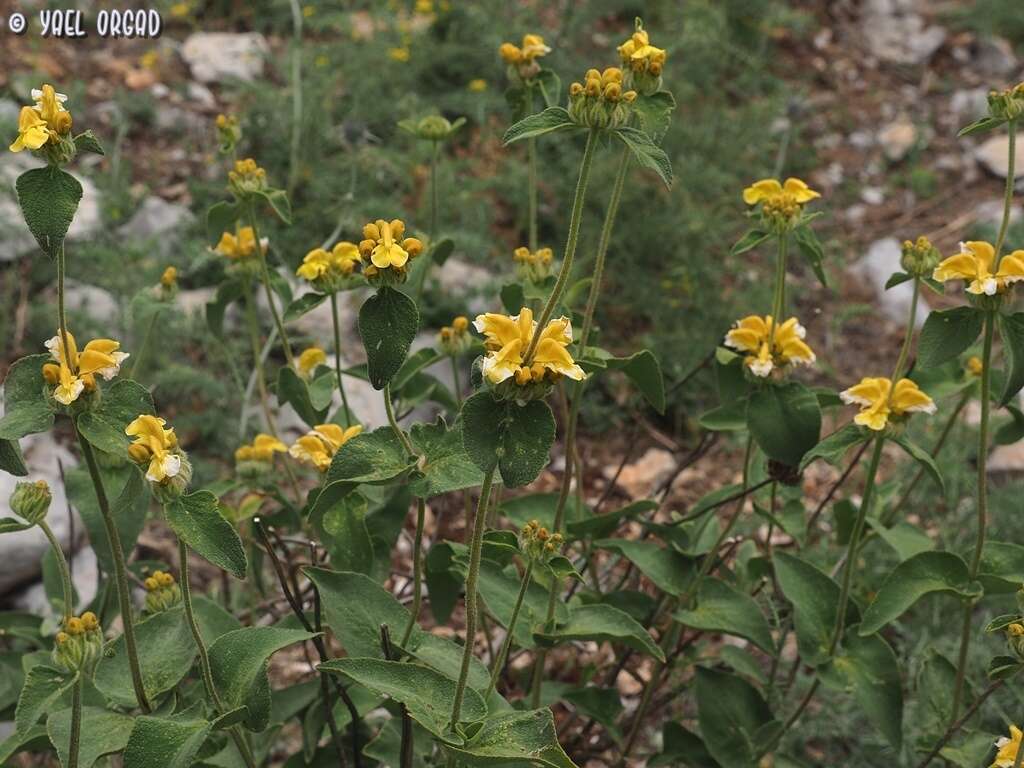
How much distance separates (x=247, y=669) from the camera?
1287mm

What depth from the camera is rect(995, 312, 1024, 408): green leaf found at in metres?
1.42

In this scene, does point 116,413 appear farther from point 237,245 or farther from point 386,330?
point 237,245

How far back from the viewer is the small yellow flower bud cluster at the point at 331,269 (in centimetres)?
155

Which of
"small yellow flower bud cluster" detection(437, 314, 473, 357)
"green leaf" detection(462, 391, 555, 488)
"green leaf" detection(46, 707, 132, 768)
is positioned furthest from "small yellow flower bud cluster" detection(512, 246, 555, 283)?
"green leaf" detection(46, 707, 132, 768)

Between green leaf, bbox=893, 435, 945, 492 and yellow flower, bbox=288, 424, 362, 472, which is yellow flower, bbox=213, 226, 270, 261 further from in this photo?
green leaf, bbox=893, 435, 945, 492

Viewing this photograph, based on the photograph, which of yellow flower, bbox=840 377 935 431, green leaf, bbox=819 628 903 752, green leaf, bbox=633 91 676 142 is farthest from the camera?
green leaf, bbox=819 628 903 752

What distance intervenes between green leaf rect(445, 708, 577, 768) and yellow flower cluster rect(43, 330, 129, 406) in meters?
0.52

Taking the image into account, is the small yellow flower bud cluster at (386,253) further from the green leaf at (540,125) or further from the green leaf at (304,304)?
the green leaf at (304,304)

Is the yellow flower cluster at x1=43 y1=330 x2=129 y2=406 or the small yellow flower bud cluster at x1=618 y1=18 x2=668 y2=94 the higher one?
the small yellow flower bud cluster at x1=618 y1=18 x2=668 y2=94

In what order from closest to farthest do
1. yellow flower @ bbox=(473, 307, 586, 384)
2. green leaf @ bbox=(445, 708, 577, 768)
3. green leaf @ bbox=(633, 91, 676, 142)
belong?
yellow flower @ bbox=(473, 307, 586, 384) → green leaf @ bbox=(445, 708, 577, 768) → green leaf @ bbox=(633, 91, 676, 142)

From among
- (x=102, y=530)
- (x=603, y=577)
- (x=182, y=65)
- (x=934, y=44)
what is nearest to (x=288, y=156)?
(x=182, y=65)

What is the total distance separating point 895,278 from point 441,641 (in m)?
0.76

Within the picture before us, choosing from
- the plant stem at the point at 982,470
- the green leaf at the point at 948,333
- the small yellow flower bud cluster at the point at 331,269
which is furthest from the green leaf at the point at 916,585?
the small yellow flower bud cluster at the point at 331,269

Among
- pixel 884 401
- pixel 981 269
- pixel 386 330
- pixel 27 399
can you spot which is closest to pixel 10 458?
pixel 27 399
